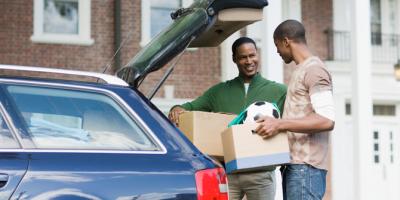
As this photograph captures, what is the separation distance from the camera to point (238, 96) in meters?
6.22

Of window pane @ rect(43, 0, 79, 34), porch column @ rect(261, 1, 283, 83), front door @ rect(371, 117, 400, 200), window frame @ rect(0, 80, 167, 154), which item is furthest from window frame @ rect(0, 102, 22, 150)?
front door @ rect(371, 117, 400, 200)

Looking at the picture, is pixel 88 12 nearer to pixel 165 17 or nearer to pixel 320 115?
pixel 165 17

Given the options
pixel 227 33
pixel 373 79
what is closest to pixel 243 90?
pixel 227 33

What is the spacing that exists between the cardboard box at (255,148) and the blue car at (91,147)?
50 centimetres

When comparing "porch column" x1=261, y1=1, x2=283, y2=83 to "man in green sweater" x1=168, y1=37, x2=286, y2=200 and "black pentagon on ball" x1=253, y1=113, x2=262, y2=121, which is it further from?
"black pentagon on ball" x1=253, y1=113, x2=262, y2=121

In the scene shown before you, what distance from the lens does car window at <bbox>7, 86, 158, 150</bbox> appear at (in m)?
4.42

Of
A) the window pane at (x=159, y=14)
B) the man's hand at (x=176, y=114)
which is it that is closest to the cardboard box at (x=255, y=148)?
the man's hand at (x=176, y=114)

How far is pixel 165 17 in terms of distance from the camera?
635 inches

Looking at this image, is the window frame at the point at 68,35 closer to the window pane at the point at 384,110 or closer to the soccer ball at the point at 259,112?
the window pane at the point at 384,110

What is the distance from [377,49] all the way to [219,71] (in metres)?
3.62

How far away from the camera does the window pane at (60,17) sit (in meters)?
15.5

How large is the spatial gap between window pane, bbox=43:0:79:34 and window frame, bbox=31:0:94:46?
95 millimetres

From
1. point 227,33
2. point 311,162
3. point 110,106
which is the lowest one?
point 311,162

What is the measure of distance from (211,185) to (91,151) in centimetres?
66
